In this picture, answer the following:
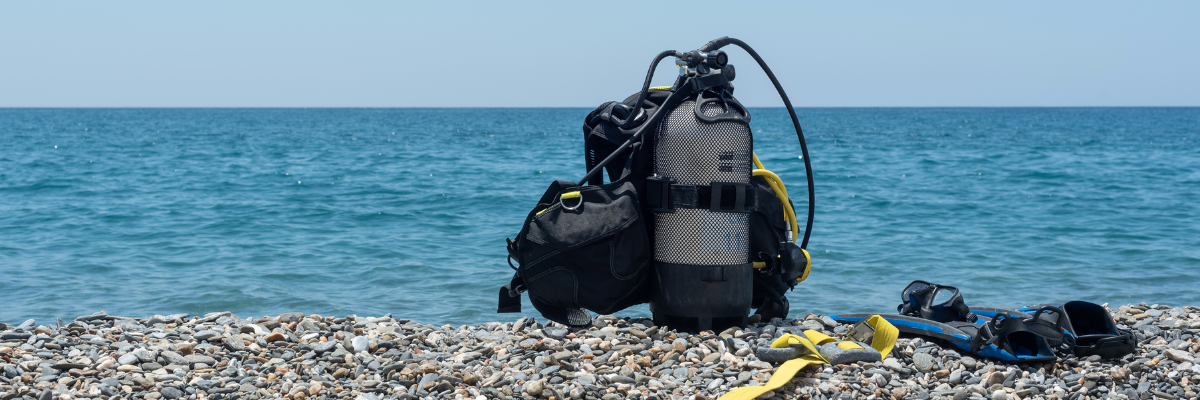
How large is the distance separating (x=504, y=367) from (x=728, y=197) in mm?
1259

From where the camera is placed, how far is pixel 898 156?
2762 cm

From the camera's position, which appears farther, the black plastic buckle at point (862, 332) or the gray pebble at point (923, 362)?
the black plastic buckle at point (862, 332)

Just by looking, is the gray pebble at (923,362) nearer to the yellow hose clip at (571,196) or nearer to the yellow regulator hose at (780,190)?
Result: the yellow regulator hose at (780,190)

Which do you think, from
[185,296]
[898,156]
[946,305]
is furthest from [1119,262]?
[898,156]

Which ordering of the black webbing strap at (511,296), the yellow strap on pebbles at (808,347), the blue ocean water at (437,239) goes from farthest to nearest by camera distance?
the blue ocean water at (437,239) → the black webbing strap at (511,296) → the yellow strap on pebbles at (808,347)

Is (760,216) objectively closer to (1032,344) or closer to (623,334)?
(623,334)

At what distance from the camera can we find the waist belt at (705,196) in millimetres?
4223

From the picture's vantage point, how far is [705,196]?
424cm

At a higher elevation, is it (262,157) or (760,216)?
(760,216)

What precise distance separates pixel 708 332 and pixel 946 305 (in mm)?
1212

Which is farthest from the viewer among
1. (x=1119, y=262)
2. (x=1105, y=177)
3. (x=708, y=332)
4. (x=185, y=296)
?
(x=1105, y=177)

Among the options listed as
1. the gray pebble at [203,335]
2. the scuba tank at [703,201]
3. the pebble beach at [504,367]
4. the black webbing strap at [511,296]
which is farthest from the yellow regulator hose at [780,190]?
the gray pebble at [203,335]
